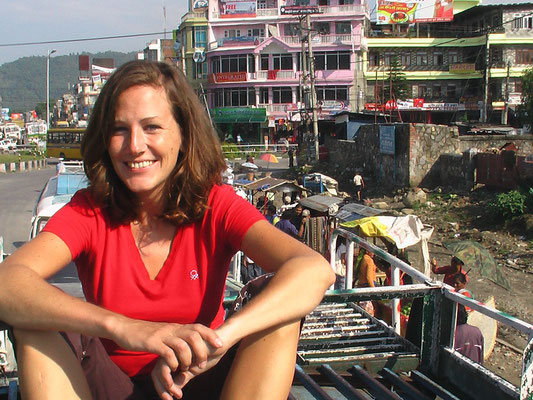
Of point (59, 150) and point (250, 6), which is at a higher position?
point (250, 6)

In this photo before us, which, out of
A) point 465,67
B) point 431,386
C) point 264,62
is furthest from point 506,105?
point 431,386

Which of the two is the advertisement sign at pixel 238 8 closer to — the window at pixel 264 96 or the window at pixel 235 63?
the window at pixel 235 63

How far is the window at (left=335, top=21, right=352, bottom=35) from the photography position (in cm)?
4819

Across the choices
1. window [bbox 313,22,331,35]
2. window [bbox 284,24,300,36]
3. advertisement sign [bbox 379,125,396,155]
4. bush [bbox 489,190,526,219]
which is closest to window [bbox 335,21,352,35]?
window [bbox 313,22,331,35]

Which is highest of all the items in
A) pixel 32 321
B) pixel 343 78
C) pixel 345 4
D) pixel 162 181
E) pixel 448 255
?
pixel 345 4

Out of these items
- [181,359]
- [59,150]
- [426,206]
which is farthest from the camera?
[59,150]

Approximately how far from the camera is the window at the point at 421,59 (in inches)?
1924

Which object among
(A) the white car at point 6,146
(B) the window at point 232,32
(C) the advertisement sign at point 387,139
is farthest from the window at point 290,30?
(A) the white car at point 6,146

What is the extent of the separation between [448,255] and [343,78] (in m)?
34.8

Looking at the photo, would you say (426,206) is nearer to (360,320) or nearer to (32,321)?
(360,320)

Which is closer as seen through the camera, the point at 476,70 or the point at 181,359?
the point at 181,359

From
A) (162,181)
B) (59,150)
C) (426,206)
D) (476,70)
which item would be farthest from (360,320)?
(476,70)

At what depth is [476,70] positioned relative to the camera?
1882 inches

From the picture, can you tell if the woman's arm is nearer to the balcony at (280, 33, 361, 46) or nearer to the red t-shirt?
the red t-shirt
